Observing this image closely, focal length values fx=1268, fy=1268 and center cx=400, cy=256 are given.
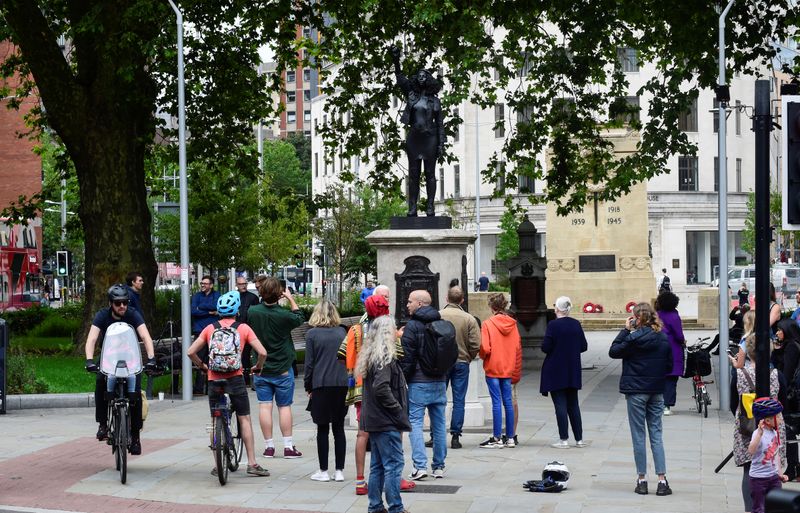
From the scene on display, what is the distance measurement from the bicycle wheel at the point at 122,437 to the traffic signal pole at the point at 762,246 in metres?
6.23

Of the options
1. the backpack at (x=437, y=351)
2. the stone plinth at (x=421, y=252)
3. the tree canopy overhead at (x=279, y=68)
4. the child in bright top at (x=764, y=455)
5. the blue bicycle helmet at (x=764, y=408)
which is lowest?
the child in bright top at (x=764, y=455)

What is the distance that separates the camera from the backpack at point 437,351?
12148mm

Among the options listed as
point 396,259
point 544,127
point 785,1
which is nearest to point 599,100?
point 544,127

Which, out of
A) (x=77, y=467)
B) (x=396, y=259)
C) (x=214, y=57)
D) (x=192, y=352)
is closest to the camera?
(x=192, y=352)

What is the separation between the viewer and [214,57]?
88.2ft

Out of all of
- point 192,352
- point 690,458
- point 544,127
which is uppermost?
point 544,127

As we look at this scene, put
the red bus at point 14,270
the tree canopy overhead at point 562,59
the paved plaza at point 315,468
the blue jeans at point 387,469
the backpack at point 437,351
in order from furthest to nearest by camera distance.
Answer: the red bus at point 14,270, the tree canopy overhead at point 562,59, the backpack at point 437,351, the paved plaza at point 315,468, the blue jeans at point 387,469

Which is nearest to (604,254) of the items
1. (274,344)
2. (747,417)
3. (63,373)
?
(63,373)

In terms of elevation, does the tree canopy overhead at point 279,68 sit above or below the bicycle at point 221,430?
above

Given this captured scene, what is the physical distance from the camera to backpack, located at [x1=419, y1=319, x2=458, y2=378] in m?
12.1

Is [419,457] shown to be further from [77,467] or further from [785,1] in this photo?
[785,1]

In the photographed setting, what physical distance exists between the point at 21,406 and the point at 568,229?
94.0 ft

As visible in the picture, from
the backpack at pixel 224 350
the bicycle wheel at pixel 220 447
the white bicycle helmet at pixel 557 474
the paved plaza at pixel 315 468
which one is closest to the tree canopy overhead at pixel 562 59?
the paved plaza at pixel 315 468

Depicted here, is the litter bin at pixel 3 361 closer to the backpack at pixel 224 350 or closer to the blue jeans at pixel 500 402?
the backpack at pixel 224 350
